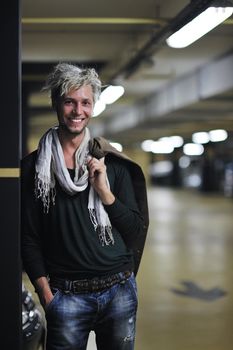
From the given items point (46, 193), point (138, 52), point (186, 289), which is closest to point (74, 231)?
point (46, 193)

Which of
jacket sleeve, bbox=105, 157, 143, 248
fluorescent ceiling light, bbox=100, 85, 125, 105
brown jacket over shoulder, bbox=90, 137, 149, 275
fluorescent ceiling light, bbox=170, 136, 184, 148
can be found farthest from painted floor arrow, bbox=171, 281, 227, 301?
fluorescent ceiling light, bbox=170, 136, 184, 148

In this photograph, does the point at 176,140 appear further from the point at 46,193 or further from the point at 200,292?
the point at 46,193

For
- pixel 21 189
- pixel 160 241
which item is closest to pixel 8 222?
pixel 21 189

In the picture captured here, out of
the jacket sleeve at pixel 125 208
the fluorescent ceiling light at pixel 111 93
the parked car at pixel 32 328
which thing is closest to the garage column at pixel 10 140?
the jacket sleeve at pixel 125 208

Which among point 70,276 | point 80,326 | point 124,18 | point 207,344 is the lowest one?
point 207,344

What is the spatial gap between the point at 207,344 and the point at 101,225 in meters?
2.80

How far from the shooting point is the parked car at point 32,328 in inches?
125

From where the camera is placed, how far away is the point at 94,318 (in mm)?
2109

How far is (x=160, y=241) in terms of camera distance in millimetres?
10672

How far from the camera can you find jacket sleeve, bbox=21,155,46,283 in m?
2.11

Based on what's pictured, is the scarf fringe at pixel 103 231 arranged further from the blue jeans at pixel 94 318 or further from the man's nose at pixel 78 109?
the man's nose at pixel 78 109

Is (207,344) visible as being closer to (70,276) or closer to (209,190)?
(70,276)

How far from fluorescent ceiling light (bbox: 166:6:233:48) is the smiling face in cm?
210

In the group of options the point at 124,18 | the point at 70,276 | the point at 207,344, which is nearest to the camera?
the point at 70,276
